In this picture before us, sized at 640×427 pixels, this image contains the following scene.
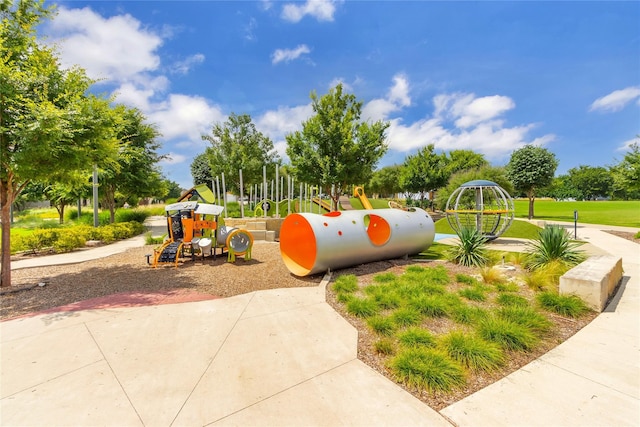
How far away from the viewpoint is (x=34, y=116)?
5.77 metres

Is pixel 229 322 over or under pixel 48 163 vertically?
under

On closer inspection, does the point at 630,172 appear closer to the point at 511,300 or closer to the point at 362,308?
the point at 511,300

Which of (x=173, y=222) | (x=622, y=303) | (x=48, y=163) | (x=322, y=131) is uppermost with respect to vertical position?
(x=322, y=131)

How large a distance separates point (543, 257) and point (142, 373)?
9.87 m

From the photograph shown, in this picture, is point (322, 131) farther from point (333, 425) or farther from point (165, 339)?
point (333, 425)

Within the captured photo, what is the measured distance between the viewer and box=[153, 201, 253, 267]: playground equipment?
9.55 m

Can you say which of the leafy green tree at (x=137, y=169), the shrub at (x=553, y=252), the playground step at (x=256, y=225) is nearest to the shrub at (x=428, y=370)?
the shrub at (x=553, y=252)

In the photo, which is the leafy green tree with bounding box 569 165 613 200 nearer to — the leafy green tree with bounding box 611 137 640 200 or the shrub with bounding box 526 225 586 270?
the leafy green tree with bounding box 611 137 640 200

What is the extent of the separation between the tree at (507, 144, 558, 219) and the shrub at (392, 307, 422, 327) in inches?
1131

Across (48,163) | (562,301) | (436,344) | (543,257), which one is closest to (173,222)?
(48,163)

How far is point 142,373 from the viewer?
133 inches

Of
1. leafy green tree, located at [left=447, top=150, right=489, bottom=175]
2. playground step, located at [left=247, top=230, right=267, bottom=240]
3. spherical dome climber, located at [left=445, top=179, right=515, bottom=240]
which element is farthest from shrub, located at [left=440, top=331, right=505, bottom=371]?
leafy green tree, located at [left=447, top=150, right=489, bottom=175]

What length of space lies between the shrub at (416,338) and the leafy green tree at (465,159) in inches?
2045

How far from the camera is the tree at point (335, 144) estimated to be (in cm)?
1689
